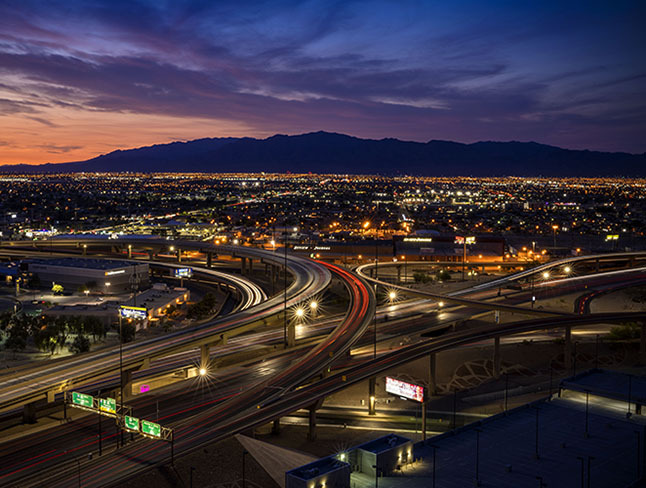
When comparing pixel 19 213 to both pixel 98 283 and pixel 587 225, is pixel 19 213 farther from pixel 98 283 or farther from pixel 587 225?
pixel 587 225

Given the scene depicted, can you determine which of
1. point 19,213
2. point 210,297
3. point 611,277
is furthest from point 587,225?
point 19,213

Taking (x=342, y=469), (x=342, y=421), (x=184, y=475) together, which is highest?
(x=342, y=469)

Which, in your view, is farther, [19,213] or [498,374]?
[19,213]

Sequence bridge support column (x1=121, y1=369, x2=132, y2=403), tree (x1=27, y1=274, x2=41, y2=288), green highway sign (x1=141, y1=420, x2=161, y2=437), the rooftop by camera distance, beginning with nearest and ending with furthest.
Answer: green highway sign (x1=141, y1=420, x2=161, y2=437) < bridge support column (x1=121, y1=369, x2=132, y2=403) < tree (x1=27, y1=274, x2=41, y2=288) < the rooftop

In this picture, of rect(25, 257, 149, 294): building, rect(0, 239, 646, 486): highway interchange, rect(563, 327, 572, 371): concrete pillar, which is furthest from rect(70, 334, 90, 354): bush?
rect(563, 327, 572, 371): concrete pillar

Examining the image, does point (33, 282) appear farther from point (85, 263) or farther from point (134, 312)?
point (134, 312)

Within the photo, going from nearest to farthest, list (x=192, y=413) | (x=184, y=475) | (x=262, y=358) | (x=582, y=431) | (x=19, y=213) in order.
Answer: (x=184, y=475) → (x=582, y=431) → (x=192, y=413) → (x=262, y=358) → (x=19, y=213)

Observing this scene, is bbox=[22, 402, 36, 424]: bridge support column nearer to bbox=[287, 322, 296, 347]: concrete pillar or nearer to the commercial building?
the commercial building
